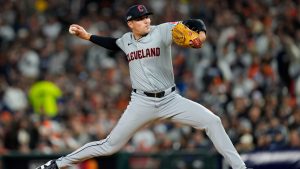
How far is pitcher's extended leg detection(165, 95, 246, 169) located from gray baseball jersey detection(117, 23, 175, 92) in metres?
0.26

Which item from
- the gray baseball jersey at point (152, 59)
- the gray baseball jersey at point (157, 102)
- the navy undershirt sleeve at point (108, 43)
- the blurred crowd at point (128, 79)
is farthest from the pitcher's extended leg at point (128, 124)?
the blurred crowd at point (128, 79)

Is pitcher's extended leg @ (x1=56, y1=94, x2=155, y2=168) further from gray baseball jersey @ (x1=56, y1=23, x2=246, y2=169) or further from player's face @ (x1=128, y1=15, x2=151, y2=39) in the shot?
player's face @ (x1=128, y1=15, x2=151, y2=39)

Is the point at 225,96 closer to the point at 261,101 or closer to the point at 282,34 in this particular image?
the point at 261,101

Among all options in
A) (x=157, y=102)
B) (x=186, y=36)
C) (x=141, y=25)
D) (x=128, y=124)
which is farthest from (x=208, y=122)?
(x=141, y=25)

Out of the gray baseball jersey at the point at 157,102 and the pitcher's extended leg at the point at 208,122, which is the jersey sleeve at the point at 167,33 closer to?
the gray baseball jersey at the point at 157,102

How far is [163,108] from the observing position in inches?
392

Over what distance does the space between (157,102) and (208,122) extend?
0.58 m

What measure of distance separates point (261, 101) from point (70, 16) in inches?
244

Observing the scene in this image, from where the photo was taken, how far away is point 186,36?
374 inches

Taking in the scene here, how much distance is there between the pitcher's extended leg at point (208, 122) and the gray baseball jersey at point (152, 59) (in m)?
0.26

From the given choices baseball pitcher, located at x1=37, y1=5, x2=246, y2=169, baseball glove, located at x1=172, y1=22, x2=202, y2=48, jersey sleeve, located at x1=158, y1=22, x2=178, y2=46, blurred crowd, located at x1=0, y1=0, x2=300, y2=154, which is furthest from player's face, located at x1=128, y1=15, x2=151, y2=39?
blurred crowd, located at x1=0, y1=0, x2=300, y2=154

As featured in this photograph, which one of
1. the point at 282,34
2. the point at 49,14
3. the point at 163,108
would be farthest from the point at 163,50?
the point at 49,14

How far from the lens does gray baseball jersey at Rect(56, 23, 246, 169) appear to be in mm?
9820

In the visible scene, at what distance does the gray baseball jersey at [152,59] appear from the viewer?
9.82 m
